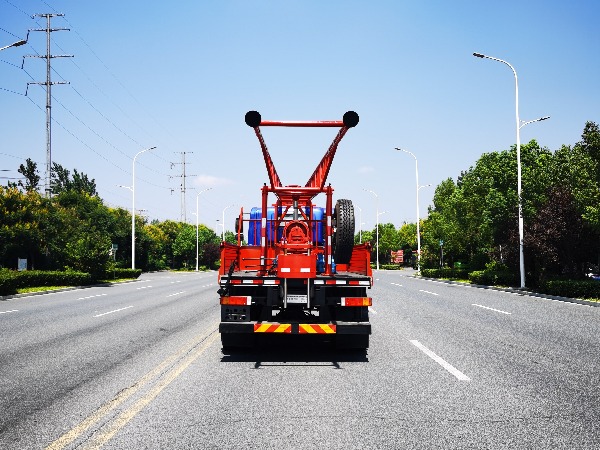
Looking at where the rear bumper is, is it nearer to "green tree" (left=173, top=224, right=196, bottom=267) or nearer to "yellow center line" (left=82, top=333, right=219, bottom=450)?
"yellow center line" (left=82, top=333, right=219, bottom=450)

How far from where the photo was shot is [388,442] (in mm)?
4852

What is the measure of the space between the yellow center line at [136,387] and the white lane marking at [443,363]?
3717 mm

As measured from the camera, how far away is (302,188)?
1078 cm

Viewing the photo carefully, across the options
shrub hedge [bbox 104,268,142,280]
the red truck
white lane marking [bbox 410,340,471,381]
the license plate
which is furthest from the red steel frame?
shrub hedge [bbox 104,268,142,280]

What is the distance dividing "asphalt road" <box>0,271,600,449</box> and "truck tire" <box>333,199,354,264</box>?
180 cm

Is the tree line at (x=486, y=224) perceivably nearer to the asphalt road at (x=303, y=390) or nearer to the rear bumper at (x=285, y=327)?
the asphalt road at (x=303, y=390)

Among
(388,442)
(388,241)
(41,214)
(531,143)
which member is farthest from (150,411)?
(388,241)

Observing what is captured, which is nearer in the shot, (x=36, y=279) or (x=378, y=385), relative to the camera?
(x=378, y=385)

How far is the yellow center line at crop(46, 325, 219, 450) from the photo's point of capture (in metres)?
5.00

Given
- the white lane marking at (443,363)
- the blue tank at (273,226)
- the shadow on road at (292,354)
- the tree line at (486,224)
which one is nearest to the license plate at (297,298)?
the shadow on road at (292,354)

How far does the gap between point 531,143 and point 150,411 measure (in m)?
41.4

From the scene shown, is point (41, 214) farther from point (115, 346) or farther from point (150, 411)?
point (150, 411)

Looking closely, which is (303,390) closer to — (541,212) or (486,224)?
(541,212)

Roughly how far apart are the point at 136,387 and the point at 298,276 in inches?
111
